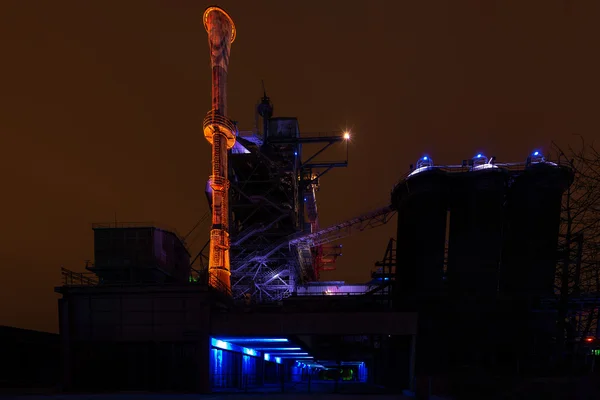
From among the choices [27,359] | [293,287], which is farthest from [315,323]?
[293,287]

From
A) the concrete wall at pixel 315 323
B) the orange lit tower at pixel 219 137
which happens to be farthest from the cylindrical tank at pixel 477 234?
the orange lit tower at pixel 219 137

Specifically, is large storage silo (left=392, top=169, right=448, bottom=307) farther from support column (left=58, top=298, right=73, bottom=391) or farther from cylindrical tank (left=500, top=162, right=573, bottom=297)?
support column (left=58, top=298, right=73, bottom=391)

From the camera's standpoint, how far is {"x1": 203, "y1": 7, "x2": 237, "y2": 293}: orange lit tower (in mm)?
41844

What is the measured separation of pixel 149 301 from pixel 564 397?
2294 centimetres

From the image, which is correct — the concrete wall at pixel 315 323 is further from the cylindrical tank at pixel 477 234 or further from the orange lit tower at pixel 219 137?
the orange lit tower at pixel 219 137

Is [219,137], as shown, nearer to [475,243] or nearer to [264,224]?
[264,224]

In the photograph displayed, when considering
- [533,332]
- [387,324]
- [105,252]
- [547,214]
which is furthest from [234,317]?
[547,214]

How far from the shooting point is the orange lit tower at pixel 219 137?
41.8m

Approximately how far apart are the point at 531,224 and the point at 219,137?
Result: 28845 mm

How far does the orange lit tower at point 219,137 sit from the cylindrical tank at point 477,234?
19.6 m

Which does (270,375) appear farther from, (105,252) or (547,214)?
(547,214)

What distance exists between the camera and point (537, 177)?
124 feet

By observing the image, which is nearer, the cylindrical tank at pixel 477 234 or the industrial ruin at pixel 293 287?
the industrial ruin at pixel 293 287

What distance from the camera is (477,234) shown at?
37.6 metres
